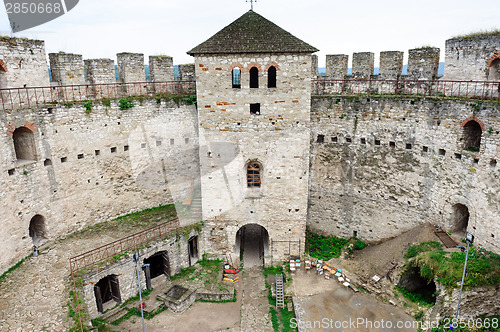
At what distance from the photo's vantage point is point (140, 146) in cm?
1828

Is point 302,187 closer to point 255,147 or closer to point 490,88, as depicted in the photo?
point 255,147

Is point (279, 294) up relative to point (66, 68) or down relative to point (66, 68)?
down

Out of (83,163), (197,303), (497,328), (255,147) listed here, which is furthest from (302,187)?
(83,163)

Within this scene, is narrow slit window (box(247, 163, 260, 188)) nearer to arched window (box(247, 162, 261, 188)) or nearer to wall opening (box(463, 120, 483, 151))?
arched window (box(247, 162, 261, 188))

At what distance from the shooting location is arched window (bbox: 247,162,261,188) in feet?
54.2

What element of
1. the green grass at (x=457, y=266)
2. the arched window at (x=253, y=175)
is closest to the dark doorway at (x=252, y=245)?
the arched window at (x=253, y=175)

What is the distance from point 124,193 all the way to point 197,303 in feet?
21.7

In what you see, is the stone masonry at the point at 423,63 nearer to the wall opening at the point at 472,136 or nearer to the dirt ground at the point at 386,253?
the wall opening at the point at 472,136

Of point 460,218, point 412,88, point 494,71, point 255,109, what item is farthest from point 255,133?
point 494,71

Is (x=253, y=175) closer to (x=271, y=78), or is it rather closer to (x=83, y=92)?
(x=271, y=78)

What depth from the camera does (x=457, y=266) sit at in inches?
541

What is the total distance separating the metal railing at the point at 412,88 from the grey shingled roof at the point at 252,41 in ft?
13.8

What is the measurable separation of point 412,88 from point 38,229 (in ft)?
59.4

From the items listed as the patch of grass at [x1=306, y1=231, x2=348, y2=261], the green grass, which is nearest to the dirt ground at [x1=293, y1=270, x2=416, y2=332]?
the patch of grass at [x1=306, y1=231, x2=348, y2=261]
